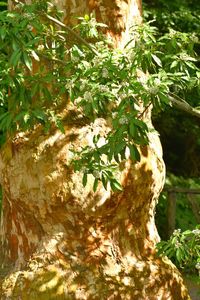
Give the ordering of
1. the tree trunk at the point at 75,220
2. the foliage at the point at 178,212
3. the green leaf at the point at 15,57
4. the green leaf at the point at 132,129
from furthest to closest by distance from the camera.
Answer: the foliage at the point at 178,212 < the tree trunk at the point at 75,220 < the green leaf at the point at 15,57 < the green leaf at the point at 132,129

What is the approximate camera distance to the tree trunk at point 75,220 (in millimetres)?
5531

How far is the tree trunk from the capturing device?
5.53 m

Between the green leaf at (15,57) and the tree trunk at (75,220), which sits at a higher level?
the green leaf at (15,57)

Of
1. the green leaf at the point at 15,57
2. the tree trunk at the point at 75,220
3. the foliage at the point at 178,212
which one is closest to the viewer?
the green leaf at the point at 15,57

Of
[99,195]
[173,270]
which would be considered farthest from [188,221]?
[99,195]

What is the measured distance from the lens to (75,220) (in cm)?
556

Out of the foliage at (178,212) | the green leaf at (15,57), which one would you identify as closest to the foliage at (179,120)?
the foliage at (178,212)

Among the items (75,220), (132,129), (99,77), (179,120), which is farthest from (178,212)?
(132,129)

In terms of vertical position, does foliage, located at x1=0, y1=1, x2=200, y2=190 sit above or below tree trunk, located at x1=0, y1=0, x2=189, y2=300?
above

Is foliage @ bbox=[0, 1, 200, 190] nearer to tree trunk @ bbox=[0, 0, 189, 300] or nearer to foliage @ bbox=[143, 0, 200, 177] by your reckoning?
tree trunk @ bbox=[0, 0, 189, 300]

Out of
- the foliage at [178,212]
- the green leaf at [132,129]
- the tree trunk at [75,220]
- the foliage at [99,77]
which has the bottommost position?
the foliage at [178,212]

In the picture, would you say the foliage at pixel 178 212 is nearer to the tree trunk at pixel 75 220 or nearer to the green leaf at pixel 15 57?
the tree trunk at pixel 75 220

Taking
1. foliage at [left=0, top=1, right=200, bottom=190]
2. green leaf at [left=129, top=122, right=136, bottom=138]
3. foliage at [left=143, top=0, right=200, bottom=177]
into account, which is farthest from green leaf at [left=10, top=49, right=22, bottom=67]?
foliage at [left=143, top=0, right=200, bottom=177]

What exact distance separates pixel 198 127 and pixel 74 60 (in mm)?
7967
